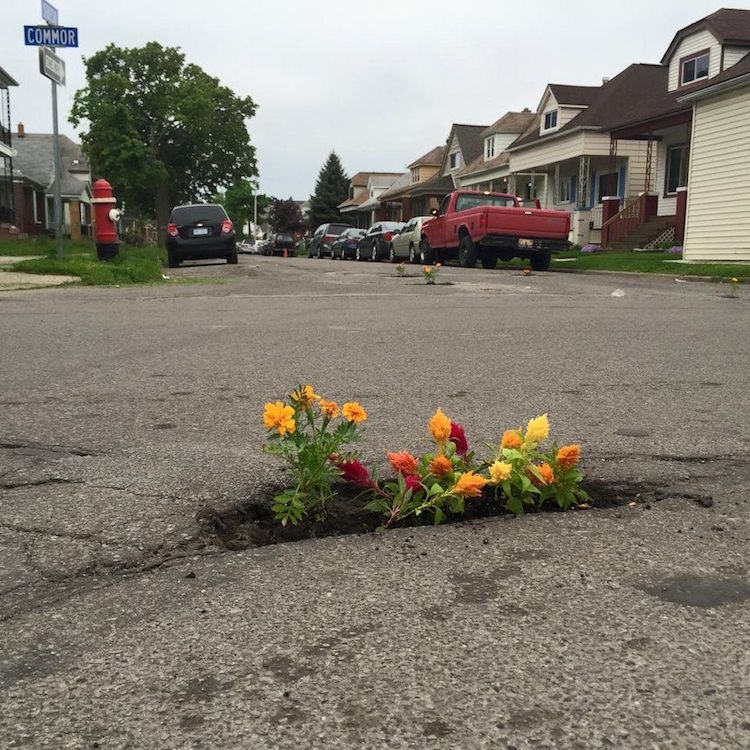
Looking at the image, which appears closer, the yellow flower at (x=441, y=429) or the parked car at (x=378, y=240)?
the yellow flower at (x=441, y=429)

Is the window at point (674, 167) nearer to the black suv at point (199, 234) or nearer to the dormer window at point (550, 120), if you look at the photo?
the dormer window at point (550, 120)

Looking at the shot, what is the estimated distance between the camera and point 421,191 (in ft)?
172

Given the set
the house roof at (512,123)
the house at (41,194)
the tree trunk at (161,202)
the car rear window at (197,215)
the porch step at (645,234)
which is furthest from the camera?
the tree trunk at (161,202)

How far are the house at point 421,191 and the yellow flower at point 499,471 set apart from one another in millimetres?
47739

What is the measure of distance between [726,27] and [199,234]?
1843cm

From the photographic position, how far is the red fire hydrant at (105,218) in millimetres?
15055

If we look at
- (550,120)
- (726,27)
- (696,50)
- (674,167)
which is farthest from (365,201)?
(726,27)

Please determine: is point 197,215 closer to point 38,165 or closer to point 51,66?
point 51,66

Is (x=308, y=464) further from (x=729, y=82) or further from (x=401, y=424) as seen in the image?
(x=729, y=82)

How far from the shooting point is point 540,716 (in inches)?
58.6

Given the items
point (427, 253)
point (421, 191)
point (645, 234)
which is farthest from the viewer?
point (421, 191)

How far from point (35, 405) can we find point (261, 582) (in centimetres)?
251

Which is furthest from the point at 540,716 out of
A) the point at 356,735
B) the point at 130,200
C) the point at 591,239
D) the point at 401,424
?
the point at 130,200

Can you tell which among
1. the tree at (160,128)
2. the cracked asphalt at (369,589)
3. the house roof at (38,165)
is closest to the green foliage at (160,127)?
the tree at (160,128)
